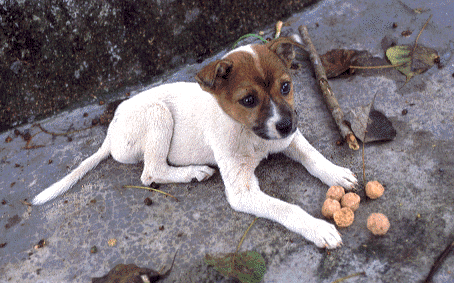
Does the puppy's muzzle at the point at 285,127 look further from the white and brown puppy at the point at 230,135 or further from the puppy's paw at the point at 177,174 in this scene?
the puppy's paw at the point at 177,174

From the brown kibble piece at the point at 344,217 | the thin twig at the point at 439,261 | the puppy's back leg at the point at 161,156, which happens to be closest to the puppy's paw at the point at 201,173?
the puppy's back leg at the point at 161,156

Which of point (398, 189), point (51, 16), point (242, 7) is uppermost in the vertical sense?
point (51, 16)

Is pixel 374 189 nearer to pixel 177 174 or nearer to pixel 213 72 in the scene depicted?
pixel 213 72

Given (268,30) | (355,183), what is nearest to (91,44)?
(268,30)

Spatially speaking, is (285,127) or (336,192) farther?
(336,192)

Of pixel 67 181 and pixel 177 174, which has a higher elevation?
pixel 67 181

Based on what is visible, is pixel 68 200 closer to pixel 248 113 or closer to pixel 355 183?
pixel 248 113

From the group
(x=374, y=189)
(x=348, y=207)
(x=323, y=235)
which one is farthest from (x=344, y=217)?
(x=374, y=189)

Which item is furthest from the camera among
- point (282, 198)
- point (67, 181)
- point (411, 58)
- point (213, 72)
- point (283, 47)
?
point (411, 58)
